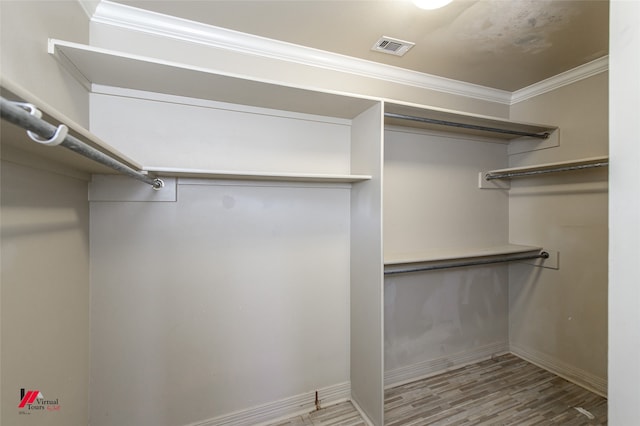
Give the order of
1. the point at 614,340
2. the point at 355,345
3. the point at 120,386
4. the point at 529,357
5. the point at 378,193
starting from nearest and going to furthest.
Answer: the point at 614,340, the point at 120,386, the point at 378,193, the point at 355,345, the point at 529,357

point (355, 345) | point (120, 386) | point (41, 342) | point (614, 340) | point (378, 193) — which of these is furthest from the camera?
point (355, 345)

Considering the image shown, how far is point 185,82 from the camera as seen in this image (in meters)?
1.39

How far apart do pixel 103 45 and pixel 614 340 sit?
2.62m

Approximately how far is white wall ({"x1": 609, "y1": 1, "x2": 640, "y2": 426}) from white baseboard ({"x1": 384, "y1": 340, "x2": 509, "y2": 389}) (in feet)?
4.68

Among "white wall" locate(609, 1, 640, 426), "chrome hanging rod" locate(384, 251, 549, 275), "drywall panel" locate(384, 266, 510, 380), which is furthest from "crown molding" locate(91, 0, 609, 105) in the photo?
"drywall panel" locate(384, 266, 510, 380)

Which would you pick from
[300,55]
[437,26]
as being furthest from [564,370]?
[300,55]

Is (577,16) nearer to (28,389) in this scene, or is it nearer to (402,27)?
(402,27)

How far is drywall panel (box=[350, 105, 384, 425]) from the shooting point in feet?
5.32

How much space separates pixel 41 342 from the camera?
40.8 inches

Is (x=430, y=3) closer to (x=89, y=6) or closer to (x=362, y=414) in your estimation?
(x=89, y=6)

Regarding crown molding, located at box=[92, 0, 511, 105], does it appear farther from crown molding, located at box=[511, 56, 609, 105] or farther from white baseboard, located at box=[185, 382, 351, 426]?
white baseboard, located at box=[185, 382, 351, 426]

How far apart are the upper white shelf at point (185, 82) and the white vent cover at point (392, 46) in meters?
0.44

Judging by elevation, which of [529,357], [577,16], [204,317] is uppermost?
[577,16]

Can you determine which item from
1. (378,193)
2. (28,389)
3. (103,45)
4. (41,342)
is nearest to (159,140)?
(103,45)
